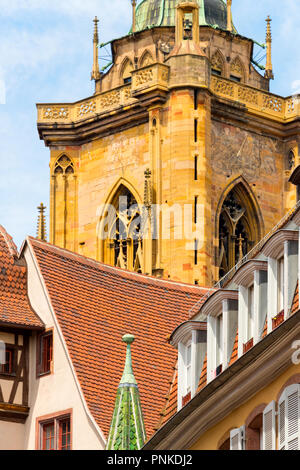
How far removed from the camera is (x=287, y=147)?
3386 inches

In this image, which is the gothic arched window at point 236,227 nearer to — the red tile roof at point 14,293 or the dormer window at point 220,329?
the red tile roof at point 14,293

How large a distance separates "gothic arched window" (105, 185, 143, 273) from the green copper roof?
836cm

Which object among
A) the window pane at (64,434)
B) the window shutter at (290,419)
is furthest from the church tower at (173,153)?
the window shutter at (290,419)

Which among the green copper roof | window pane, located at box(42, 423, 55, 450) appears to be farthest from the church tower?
window pane, located at box(42, 423, 55, 450)

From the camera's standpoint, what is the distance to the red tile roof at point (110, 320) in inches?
1688

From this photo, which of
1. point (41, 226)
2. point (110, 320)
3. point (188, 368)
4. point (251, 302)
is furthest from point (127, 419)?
point (41, 226)

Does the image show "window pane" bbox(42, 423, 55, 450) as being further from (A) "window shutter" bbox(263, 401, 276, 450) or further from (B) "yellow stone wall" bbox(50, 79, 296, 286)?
(B) "yellow stone wall" bbox(50, 79, 296, 286)

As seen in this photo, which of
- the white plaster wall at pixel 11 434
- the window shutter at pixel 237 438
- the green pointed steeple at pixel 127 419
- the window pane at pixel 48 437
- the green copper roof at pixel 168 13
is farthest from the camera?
the green copper roof at pixel 168 13

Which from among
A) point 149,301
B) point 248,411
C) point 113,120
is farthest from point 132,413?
point 113,120

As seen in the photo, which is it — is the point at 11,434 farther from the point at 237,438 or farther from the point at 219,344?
the point at 237,438

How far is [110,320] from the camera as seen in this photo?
4534 centimetres

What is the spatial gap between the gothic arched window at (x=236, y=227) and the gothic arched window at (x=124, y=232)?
2.94 m

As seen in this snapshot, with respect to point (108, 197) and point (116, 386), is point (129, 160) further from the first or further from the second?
point (116, 386)

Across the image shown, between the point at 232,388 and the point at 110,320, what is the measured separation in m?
11.3
